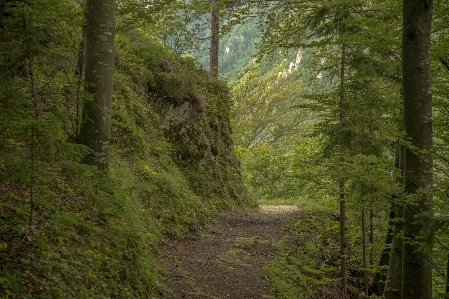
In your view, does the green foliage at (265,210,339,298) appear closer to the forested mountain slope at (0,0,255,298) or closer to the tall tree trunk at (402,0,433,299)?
the forested mountain slope at (0,0,255,298)

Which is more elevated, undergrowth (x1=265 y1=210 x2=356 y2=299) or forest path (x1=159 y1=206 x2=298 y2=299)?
forest path (x1=159 y1=206 x2=298 y2=299)

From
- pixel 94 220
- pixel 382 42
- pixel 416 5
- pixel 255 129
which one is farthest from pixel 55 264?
pixel 255 129

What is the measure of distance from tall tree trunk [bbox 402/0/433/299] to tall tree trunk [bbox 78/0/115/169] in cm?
393

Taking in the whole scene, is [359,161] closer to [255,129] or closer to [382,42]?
[382,42]

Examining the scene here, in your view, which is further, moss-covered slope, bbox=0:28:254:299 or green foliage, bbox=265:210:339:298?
green foliage, bbox=265:210:339:298

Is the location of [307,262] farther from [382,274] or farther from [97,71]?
[97,71]

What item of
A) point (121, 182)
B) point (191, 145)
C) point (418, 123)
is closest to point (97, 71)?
point (121, 182)

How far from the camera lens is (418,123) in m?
4.64

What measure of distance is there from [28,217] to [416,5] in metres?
4.98

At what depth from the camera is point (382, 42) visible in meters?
6.79

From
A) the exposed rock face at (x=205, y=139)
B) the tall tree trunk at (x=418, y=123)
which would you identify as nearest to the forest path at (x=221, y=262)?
the exposed rock face at (x=205, y=139)

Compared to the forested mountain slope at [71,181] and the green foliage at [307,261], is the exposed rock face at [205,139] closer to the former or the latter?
the forested mountain slope at [71,181]

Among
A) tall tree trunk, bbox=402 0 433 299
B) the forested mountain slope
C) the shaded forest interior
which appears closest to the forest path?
the shaded forest interior

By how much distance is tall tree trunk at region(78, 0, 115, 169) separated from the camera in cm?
566
